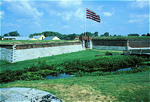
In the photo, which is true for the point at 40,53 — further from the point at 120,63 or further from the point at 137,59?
the point at 137,59

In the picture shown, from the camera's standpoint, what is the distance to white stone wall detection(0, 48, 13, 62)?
17656 mm

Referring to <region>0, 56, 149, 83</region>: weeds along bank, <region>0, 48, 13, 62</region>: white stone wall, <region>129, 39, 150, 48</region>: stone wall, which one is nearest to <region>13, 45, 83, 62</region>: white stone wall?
<region>0, 48, 13, 62</region>: white stone wall

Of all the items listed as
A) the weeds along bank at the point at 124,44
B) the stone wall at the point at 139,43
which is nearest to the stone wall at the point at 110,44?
the weeds along bank at the point at 124,44

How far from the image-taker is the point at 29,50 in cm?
2014

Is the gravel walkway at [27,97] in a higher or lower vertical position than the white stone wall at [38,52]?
lower

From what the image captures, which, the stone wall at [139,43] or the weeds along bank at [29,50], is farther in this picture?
the stone wall at [139,43]

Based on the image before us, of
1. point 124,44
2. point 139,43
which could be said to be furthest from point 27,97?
point 139,43

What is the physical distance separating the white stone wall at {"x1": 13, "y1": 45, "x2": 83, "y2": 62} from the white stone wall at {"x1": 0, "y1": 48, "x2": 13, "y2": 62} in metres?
0.63

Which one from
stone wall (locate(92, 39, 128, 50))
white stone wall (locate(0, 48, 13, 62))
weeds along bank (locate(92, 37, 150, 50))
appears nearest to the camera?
white stone wall (locate(0, 48, 13, 62))

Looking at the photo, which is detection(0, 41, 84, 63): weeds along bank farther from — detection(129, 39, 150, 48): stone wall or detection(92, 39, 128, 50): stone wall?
detection(129, 39, 150, 48): stone wall

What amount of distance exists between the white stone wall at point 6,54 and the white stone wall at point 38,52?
2.08 feet

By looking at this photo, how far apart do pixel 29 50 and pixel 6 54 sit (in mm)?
3272

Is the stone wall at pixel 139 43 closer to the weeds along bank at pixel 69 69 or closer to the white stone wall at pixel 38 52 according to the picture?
the weeds along bank at pixel 69 69

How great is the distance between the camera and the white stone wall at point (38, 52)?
18323 mm
